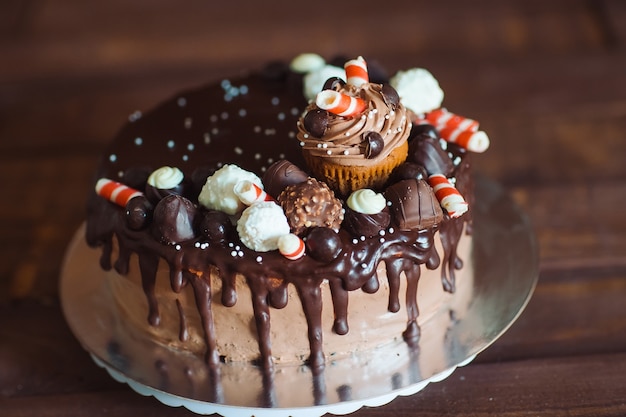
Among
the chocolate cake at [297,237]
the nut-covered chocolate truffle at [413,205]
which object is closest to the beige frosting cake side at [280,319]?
the chocolate cake at [297,237]

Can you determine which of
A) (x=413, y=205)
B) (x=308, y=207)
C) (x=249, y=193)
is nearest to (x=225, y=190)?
(x=249, y=193)

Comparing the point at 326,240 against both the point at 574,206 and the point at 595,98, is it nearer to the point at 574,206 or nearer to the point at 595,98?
the point at 574,206

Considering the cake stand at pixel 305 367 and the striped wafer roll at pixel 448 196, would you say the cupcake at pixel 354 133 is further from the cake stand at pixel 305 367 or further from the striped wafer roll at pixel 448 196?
the cake stand at pixel 305 367

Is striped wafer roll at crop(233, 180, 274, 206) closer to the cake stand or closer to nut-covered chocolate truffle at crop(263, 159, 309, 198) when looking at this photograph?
nut-covered chocolate truffle at crop(263, 159, 309, 198)

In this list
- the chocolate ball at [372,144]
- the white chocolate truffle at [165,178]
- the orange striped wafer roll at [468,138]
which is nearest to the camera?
the chocolate ball at [372,144]

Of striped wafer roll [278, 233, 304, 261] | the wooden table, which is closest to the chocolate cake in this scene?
striped wafer roll [278, 233, 304, 261]

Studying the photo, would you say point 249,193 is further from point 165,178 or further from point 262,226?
point 165,178
